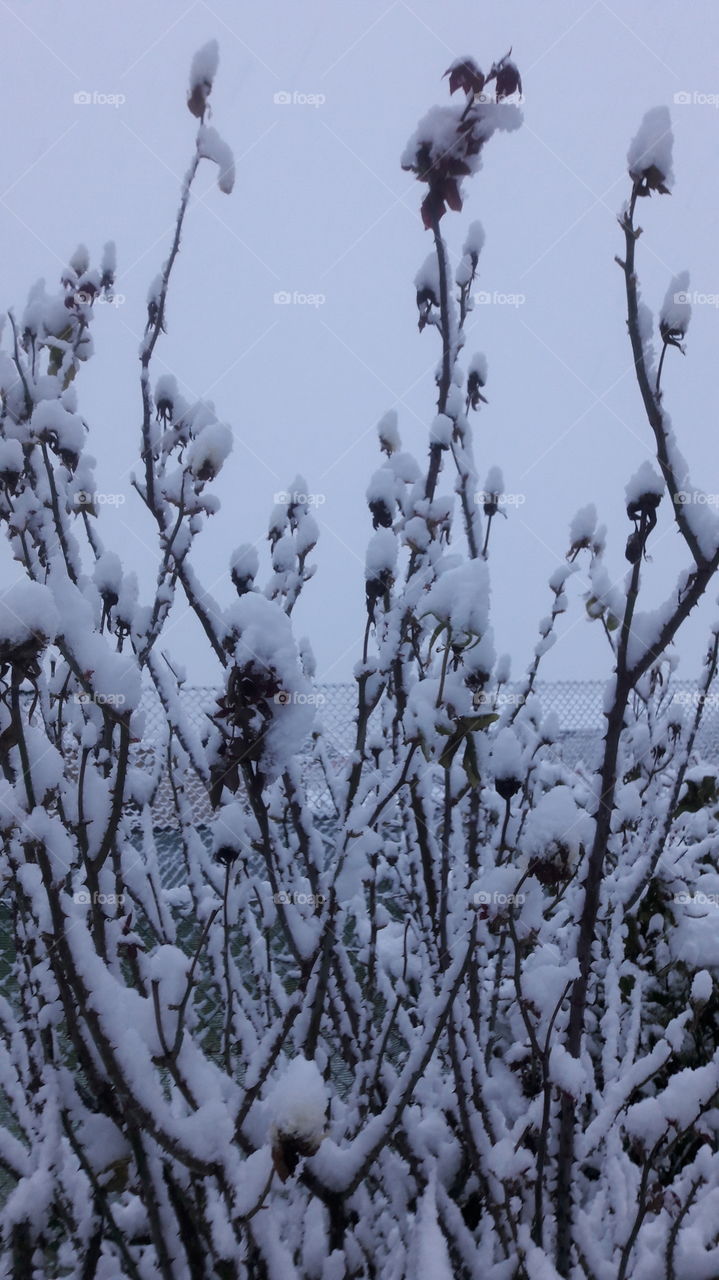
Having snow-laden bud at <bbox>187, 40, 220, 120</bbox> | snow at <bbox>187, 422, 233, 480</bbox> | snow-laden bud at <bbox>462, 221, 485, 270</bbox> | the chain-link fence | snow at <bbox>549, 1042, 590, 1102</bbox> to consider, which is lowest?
snow at <bbox>549, 1042, 590, 1102</bbox>

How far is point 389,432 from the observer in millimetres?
1951

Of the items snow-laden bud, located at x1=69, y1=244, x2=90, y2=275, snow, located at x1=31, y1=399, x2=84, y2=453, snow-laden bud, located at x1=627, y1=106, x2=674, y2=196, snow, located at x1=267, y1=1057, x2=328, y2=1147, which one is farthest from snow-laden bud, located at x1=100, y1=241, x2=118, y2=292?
snow, located at x1=267, y1=1057, x2=328, y2=1147

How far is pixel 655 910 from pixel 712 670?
1206 mm

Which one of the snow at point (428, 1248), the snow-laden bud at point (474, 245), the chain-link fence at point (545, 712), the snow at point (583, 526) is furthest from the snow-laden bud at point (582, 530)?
the chain-link fence at point (545, 712)

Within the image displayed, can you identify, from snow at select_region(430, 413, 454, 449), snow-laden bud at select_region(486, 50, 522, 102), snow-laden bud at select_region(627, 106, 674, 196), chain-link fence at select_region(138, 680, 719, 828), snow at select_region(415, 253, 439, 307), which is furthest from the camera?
chain-link fence at select_region(138, 680, 719, 828)

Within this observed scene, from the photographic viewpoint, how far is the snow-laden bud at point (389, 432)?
6.40 feet

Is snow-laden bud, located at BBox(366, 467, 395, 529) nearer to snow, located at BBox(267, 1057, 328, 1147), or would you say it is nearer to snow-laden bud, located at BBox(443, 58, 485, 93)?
snow-laden bud, located at BBox(443, 58, 485, 93)

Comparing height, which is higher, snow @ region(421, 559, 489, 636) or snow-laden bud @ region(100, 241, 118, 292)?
snow-laden bud @ region(100, 241, 118, 292)

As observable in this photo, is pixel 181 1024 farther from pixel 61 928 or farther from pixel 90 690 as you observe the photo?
pixel 90 690

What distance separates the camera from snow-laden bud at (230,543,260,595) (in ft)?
4.93

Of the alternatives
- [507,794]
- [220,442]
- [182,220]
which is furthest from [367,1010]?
[182,220]

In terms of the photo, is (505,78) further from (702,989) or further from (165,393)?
(702,989)

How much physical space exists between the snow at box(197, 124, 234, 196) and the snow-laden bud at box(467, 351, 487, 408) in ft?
2.43

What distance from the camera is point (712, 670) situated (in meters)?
1.59
